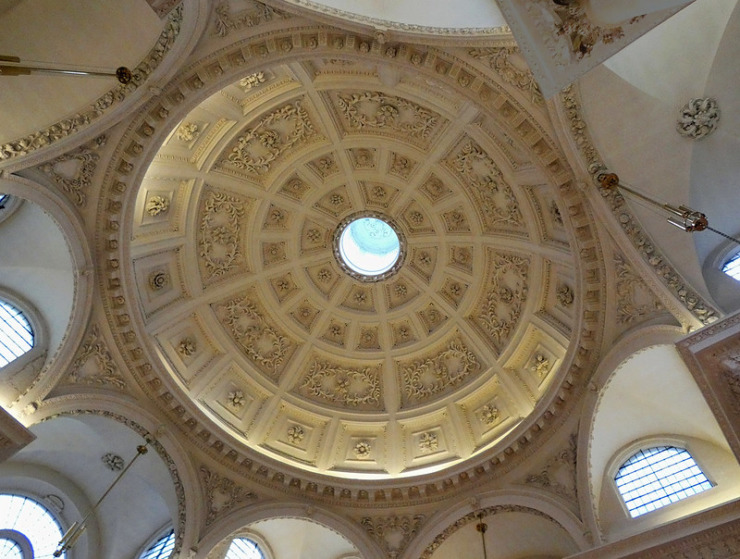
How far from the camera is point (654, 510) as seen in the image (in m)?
14.5

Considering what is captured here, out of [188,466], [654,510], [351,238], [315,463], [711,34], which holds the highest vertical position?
[351,238]

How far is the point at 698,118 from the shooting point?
44.8 feet

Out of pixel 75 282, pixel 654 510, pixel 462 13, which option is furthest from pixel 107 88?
pixel 654 510

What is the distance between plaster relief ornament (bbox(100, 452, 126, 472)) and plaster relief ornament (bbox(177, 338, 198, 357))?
393cm

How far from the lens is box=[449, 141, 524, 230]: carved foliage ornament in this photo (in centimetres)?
1889

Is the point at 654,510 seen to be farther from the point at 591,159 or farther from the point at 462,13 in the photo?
the point at 462,13

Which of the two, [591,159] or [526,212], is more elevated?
[526,212]

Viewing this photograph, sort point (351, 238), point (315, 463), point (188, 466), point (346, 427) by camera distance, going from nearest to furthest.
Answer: point (188, 466) < point (315, 463) < point (346, 427) < point (351, 238)

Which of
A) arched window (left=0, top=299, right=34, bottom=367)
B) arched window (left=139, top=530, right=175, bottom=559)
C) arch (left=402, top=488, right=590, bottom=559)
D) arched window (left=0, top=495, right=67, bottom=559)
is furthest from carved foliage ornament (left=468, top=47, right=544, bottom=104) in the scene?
arched window (left=0, top=495, right=67, bottom=559)

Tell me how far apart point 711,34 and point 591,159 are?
12.8ft

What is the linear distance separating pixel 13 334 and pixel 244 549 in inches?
394

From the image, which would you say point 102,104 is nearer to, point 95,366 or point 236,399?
point 95,366

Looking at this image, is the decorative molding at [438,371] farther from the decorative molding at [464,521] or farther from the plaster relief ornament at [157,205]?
the plaster relief ornament at [157,205]

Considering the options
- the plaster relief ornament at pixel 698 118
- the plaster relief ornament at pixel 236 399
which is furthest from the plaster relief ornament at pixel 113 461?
the plaster relief ornament at pixel 698 118
